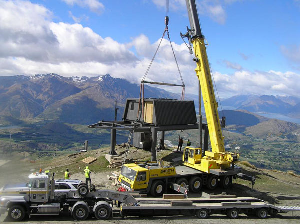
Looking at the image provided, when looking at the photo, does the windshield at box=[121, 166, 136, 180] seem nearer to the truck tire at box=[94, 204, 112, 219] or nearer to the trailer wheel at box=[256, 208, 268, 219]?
the truck tire at box=[94, 204, 112, 219]

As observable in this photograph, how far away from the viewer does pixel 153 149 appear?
25609 mm

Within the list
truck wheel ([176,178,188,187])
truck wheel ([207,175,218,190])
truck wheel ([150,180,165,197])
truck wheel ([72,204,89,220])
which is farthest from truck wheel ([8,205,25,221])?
truck wheel ([207,175,218,190])

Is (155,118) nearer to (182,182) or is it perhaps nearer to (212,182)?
(182,182)

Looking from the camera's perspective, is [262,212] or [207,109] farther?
[207,109]

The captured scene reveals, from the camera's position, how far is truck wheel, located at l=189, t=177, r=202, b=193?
2091cm

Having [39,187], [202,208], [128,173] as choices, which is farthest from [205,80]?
[39,187]

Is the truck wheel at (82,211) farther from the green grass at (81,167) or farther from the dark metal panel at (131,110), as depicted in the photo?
the dark metal panel at (131,110)

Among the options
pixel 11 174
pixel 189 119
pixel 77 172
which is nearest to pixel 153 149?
pixel 189 119

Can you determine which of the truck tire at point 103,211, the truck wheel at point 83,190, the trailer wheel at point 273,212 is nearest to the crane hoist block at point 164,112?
the truck wheel at point 83,190

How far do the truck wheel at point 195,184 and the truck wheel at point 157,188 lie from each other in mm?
2713

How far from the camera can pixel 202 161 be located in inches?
845

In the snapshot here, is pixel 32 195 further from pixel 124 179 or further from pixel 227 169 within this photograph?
pixel 227 169

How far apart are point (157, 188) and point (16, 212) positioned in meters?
9.40

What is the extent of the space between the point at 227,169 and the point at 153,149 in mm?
7383
